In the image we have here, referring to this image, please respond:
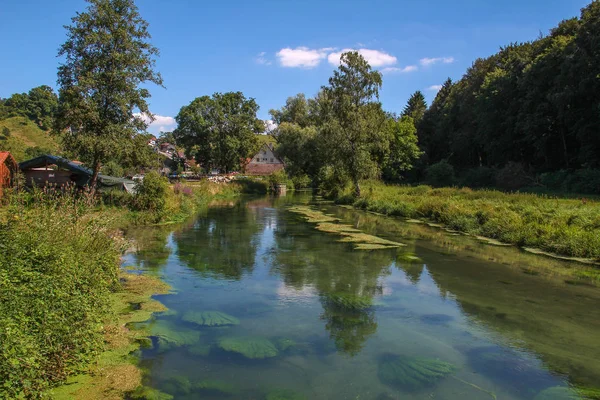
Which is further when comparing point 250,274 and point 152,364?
point 250,274

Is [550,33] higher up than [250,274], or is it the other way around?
[550,33]

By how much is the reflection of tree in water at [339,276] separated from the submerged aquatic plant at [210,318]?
2.06 metres

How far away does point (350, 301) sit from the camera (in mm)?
10219

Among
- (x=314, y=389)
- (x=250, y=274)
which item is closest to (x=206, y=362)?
(x=314, y=389)

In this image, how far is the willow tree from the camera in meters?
22.8

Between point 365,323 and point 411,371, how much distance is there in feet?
6.95

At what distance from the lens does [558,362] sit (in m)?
7.21

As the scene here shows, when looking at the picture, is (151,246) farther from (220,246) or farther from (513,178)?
(513,178)

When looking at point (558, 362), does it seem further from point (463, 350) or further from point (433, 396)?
point (433, 396)

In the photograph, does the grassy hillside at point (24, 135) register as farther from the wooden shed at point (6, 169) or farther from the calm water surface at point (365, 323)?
the calm water surface at point (365, 323)

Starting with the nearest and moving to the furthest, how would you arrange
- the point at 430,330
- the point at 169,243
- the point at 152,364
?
the point at 152,364
the point at 430,330
the point at 169,243

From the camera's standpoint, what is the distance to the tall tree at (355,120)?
3697cm

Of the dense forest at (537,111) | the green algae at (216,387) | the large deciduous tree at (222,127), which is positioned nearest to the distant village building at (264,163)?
the large deciduous tree at (222,127)

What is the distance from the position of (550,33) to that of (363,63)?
2668 centimetres
